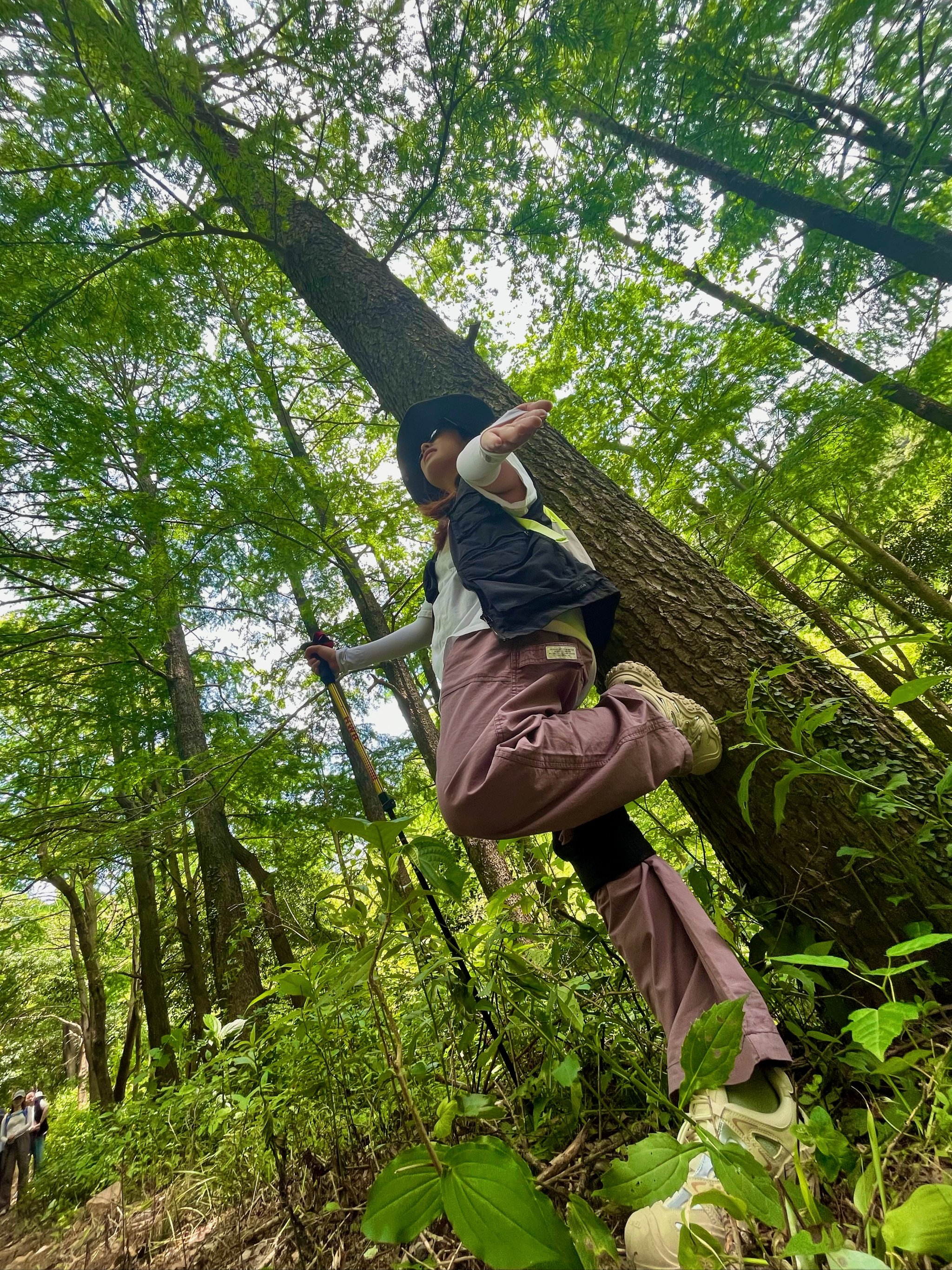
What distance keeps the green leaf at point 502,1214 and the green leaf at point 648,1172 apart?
6 centimetres

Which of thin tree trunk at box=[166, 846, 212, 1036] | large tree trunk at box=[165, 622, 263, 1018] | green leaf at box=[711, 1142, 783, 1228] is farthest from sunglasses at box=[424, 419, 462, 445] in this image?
thin tree trunk at box=[166, 846, 212, 1036]

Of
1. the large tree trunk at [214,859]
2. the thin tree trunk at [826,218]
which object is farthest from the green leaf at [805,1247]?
the thin tree trunk at [826,218]

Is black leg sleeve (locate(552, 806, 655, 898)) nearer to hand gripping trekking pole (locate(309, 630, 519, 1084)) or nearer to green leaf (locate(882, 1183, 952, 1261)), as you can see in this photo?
hand gripping trekking pole (locate(309, 630, 519, 1084))

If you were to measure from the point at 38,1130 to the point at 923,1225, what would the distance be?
10.4 metres

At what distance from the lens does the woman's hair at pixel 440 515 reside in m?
2.02

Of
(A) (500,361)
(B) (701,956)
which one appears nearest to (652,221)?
(A) (500,361)

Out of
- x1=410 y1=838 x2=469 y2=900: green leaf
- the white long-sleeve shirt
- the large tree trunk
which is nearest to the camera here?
x1=410 y1=838 x2=469 y2=900: green leaf

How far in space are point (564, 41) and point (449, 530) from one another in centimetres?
342

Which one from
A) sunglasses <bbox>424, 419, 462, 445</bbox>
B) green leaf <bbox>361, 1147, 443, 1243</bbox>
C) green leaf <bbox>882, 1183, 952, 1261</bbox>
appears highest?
sunglasses <bbox>424, 419, 462, 445</bbox>

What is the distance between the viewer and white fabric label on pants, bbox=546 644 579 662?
149 centimetres

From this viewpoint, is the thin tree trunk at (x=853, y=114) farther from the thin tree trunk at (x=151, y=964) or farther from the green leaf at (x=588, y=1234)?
the thin tree trunk at (x=151, y=964)

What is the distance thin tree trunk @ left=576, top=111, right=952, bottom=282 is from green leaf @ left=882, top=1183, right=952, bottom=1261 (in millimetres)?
5638

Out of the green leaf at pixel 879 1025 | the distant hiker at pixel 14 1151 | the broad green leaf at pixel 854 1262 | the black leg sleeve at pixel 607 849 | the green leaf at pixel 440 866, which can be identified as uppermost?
the distant hiker at pixel 14 1151

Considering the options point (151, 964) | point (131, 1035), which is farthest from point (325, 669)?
point (131, 1035)
